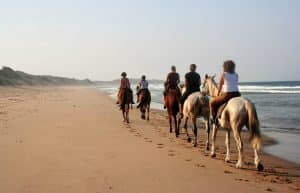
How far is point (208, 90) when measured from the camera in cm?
1277

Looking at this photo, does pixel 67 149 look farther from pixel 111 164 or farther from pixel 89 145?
pixel 111 164

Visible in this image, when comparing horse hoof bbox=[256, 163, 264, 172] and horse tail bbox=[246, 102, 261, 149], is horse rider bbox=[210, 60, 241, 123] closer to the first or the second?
horse tail bbox=[246, 102, 261, 149]

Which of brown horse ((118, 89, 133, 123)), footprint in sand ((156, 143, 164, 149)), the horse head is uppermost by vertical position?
the horse head

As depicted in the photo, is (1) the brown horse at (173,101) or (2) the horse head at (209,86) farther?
(1) the brown horse at (173,101)

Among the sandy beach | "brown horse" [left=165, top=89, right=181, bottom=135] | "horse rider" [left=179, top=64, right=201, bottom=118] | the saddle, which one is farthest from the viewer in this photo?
"brown horse" [left=165, top=89, right=181, bottom=135]

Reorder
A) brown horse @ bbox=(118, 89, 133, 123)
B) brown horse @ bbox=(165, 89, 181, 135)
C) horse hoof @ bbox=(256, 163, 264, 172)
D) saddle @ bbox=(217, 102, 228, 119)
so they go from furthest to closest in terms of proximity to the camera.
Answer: brown horse @ bbox=(118, 89, 133, 123), brown horse @ bbox=(165, 89, 181, 135), saddle @ bbox=(217, 102, 228, 119), horse hoof @ bbox=(256, 163, 264, 172)

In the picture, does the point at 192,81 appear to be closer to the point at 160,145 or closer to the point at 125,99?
the point at 160,145

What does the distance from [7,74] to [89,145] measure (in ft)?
324

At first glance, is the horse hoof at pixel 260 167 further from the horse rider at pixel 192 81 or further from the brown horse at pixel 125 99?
the brown horse at pixel 125 99

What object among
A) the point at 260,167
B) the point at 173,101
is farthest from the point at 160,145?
the point at 260,167

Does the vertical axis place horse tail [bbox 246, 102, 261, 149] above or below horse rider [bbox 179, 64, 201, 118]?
below

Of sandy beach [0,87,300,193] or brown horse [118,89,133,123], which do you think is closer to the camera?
sandy beach [0,87,300,193]

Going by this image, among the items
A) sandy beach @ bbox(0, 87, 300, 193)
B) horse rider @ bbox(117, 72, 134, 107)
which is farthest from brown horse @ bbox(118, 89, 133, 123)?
sandy beach @ bbox(0, 87, 300, 193)

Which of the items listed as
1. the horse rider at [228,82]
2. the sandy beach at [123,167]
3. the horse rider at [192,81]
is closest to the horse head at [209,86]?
the horse rider at [228,82]
